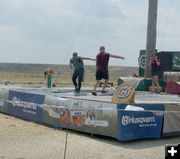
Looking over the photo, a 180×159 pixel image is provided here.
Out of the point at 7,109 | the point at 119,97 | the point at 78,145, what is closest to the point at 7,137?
the point at 78,145

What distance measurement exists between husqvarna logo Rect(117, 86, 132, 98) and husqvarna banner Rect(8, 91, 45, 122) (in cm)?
244

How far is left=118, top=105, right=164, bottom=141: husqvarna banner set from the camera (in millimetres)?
6219

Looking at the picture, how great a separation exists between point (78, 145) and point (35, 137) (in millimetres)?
1158

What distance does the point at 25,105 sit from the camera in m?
9.09

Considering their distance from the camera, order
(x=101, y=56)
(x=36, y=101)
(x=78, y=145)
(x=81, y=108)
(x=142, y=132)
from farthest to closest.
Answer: (x=101, y=56), (x=36, y=101), (x=81, y=108), (x=142, y=132), (x=78, y=145)

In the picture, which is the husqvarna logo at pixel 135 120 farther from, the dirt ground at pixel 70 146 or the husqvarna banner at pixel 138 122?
the dirt ground at pixel 70 146

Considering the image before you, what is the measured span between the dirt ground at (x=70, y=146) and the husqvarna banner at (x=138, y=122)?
0.16m

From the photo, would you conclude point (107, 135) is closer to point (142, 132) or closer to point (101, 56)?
point (142, 132)

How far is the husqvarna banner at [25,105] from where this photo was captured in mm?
8531

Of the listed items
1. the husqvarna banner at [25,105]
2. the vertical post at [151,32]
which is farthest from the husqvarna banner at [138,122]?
the vertical post at [151,32]

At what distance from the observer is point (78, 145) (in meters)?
6.04

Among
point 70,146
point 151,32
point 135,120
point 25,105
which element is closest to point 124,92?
point 135,120

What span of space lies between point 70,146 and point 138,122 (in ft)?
4.87

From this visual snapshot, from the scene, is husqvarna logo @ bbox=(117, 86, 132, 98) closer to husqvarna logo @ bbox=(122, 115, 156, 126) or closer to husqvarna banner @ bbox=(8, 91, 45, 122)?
husqvarna logo @ bbox=(122, 115, 156, 126)
